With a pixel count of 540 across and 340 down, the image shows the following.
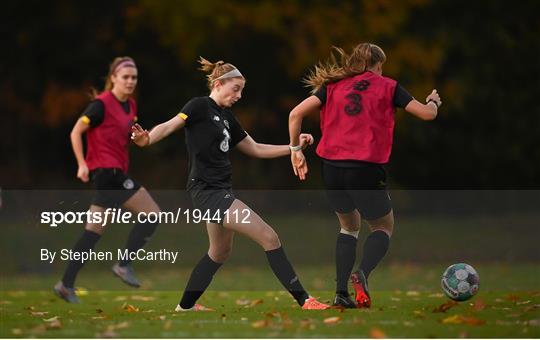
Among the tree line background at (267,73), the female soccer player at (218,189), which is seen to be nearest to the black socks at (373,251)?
the female soccer player at (218,189)

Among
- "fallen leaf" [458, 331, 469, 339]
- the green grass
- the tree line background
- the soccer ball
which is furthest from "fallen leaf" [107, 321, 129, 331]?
the tree line background

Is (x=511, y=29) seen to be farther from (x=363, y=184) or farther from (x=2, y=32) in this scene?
(x=363, y=184)

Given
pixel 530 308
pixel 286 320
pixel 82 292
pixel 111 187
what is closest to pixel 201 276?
pixel 286 320

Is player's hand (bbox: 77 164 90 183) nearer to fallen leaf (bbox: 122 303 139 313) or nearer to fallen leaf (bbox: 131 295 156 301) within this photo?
fallen leaf (bbox: 122 303 139 313)

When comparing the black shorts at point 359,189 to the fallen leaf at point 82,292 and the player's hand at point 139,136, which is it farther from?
the fallen leaf at point 82,292

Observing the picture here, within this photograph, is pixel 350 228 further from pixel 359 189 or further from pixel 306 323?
pixel 306 323

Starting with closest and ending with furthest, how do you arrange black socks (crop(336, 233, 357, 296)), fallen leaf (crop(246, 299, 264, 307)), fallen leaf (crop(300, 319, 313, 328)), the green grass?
the green grass, fallen leaf (crop(300, 319, 313, 328)), black socks (crop(336, 233, 357, 296)), fallen leaf (crop(246, 299, 264, 307))

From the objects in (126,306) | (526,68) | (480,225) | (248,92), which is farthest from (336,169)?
(526,68)

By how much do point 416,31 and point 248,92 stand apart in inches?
164

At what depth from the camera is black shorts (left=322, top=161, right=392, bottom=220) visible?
9328mm

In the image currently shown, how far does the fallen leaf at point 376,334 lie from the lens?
25.7 feet

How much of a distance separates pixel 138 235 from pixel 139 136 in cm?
308

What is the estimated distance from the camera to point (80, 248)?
1150 cm
